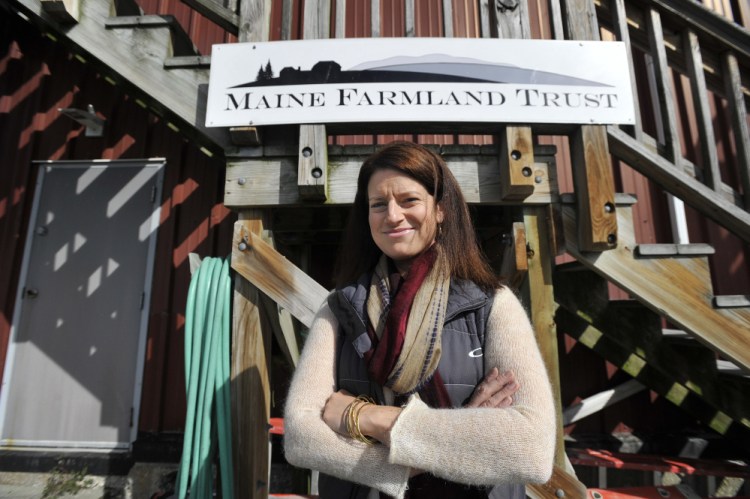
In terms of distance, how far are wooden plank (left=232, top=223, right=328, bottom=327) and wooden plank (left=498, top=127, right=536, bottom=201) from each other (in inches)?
47.5

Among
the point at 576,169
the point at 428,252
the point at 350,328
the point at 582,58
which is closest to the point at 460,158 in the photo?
the point at 576,169

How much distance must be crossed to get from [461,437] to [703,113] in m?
2.68

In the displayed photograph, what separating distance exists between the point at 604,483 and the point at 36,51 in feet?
22.4

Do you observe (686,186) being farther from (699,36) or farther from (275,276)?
(275,276)

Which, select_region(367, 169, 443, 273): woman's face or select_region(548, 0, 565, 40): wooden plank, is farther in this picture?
select_region(548, 0, 565, 40): wooden plank

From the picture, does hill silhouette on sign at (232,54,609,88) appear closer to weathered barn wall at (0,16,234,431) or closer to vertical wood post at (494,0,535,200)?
vertical wood post at (494,0,535,200)

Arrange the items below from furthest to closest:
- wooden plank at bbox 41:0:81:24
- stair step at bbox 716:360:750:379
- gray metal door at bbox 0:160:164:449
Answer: gray metal door at bbox 0:160:164:449
stair step at bbox 716:360:750:379
wooden plank at bbox 41:0:81:24

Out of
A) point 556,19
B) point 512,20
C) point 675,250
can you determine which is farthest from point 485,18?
point 675,250

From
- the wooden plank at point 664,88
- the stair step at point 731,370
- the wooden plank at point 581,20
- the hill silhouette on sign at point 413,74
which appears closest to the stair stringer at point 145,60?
the hill silhouette on sign at point 413,74

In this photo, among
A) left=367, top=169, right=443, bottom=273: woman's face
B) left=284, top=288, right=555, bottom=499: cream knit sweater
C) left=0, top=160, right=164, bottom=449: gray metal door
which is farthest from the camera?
left=0, top=160, right=164, bottom=449: gray metal door

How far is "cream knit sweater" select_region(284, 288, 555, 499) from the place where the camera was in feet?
3.50

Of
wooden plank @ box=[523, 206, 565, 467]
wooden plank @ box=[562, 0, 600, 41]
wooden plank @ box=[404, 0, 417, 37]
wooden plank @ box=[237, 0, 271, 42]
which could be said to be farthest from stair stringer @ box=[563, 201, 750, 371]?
wooden plank @ box=[237, 0, 271, 42]

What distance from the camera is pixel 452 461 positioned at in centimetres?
107

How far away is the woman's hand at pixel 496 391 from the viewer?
116cm
